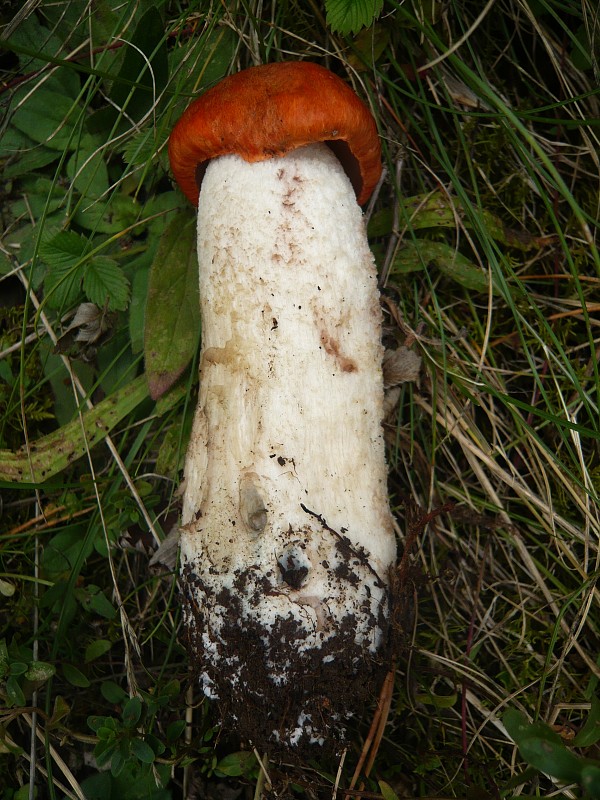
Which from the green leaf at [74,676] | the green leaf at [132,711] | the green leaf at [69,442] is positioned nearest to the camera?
the green leaf at [132,711]

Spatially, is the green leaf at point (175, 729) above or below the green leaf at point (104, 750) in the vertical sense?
below

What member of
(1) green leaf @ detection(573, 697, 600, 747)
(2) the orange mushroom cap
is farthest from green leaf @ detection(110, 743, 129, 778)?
(2) the orange mushroom cap

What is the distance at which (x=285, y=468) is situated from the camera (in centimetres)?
181

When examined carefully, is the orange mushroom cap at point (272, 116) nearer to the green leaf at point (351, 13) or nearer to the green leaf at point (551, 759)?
the green leaf at point (351, 13)

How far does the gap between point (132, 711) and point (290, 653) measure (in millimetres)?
662

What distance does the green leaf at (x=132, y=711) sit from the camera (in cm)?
200

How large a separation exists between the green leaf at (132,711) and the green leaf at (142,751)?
6 cm

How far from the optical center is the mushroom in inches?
71.0

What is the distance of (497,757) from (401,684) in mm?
401

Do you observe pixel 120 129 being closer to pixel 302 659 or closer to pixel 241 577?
pixel 241 577

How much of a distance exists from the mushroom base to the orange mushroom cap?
4.24 feet

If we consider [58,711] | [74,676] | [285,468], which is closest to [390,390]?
[285,468]

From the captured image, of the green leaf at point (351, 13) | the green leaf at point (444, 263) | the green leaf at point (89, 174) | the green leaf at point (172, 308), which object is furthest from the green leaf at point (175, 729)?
the green leaf at point (351, 13)

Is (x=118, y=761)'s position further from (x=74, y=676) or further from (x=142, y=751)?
(x=74, y=676)
